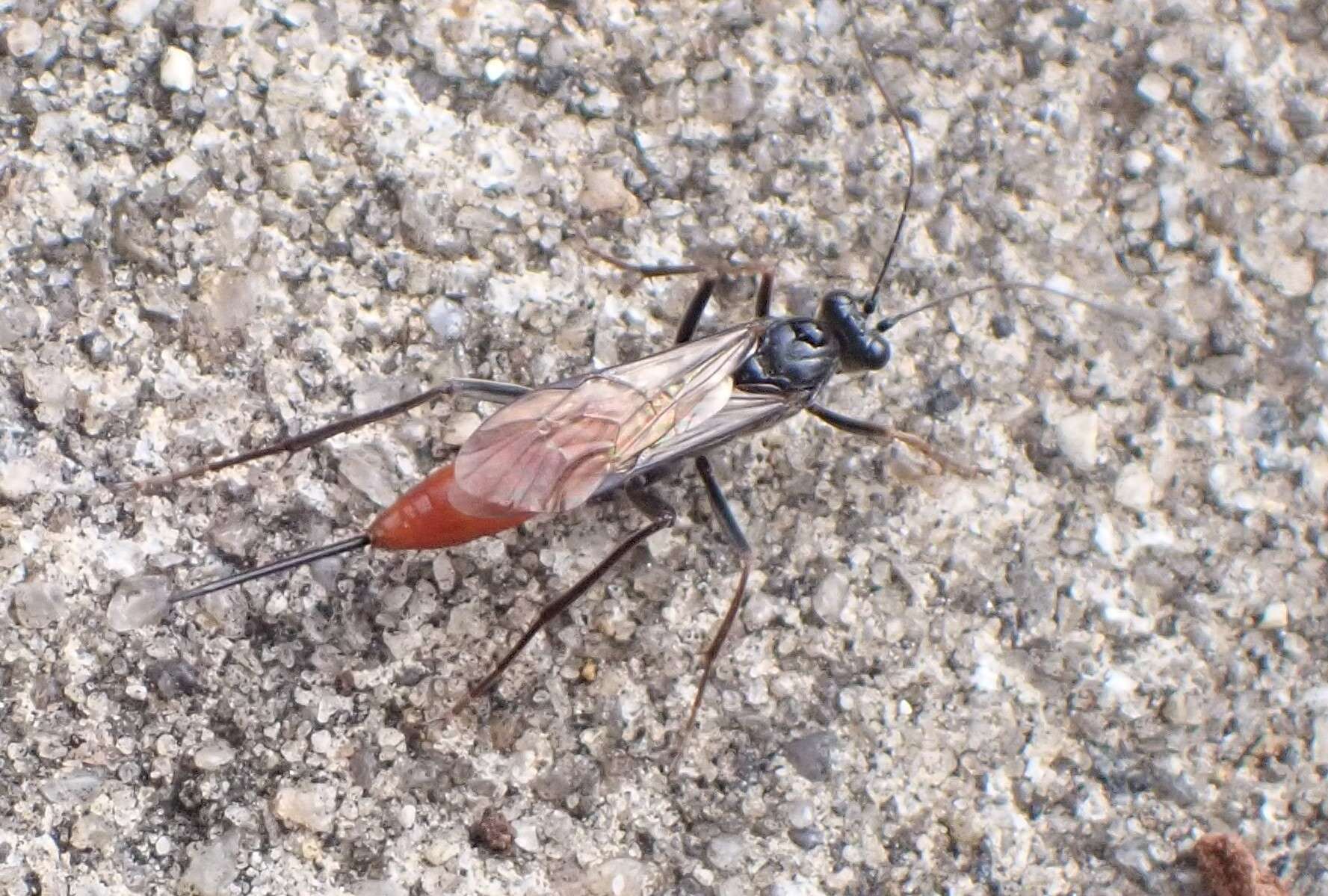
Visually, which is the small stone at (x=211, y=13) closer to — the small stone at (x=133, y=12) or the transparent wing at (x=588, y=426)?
the small stone at (x=133, y=12)

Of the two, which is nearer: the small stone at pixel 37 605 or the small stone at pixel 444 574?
the small stone at pixel 37 605

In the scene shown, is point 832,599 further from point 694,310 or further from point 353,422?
point 353,422

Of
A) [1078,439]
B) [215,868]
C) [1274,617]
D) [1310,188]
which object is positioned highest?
[1310,188]

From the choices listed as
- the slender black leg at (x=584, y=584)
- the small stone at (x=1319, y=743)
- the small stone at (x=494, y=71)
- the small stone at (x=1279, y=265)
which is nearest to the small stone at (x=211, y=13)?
the small stone at (x=494, y=71)

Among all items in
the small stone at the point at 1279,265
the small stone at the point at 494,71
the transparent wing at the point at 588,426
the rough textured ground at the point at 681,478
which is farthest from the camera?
the small stone at the point at 1279,265

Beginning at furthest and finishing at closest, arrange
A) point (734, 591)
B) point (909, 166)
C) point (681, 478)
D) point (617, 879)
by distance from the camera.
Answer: point (909, 166), point (681, 478), point (734, 591), point (617, 879)

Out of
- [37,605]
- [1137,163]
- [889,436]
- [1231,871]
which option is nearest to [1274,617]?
[1231,871]
